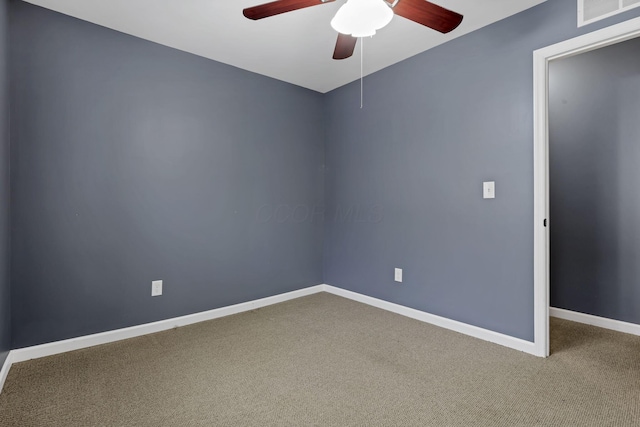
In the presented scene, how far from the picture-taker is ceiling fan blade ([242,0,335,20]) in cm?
159

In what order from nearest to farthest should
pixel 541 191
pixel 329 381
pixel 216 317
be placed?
pixel 329 381 → pixel 541 191 → pixel 216 317

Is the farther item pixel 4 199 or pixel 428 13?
pixel 4 199

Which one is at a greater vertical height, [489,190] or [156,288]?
[489,190]

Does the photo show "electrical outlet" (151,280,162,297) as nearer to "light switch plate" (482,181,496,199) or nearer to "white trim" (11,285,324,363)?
"white trim" (11,285,324,363)

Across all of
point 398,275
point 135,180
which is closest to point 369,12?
point 135,180

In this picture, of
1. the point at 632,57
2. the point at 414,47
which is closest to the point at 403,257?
the point at 414,47

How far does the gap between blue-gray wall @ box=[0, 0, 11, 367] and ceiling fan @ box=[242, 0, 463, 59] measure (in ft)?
5.10

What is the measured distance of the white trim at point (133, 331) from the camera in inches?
85.7

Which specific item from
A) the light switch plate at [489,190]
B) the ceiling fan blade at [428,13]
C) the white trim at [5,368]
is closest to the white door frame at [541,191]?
the light switch plate at [489,190]

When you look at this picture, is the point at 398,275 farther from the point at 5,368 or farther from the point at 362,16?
the point at 5,368

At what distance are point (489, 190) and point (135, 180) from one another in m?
2.70

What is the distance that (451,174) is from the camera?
2715 millimetres

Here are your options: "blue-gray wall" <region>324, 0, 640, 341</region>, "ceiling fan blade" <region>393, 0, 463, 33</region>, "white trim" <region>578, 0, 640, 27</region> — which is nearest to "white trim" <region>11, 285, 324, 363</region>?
"blue-gray wall" <region>324, 0, 640, 341</region>

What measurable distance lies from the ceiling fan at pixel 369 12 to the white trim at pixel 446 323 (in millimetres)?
2077
